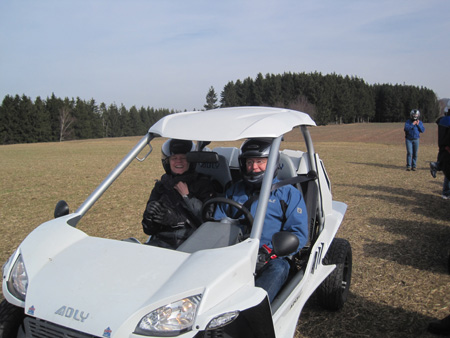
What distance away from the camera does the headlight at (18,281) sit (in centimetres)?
224

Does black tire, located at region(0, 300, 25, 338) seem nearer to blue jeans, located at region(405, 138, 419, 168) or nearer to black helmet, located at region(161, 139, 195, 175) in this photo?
black helmet, located at region(161, 139, 195, 175)

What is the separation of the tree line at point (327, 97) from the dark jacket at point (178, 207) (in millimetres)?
68874

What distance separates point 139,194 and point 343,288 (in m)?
6.99

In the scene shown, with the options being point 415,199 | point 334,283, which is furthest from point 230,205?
point 415,199

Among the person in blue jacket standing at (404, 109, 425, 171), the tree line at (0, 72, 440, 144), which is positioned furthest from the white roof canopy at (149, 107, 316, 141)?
the tree line at (0, 72, 440, 144)

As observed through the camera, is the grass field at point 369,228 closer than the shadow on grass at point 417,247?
Yes

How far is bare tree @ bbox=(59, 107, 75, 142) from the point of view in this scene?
2842 inches

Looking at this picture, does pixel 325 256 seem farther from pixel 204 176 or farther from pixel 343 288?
pixel 204 176

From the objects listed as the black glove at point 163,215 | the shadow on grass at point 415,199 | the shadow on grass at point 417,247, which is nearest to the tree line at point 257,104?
the shadow on grass at point 415,199

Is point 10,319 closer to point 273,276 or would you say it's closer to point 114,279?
point 114,279

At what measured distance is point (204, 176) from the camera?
4.02m

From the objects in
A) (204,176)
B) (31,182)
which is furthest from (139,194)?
(204,176)

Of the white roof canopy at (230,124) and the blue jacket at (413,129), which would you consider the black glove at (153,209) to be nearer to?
the white roof canopy at (230,124)

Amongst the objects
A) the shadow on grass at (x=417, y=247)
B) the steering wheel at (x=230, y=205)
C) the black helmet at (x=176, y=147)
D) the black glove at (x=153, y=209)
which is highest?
the black helmet at (x=176, y=147)
